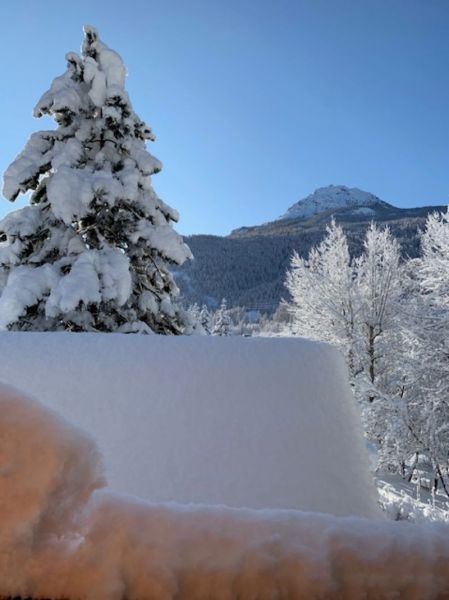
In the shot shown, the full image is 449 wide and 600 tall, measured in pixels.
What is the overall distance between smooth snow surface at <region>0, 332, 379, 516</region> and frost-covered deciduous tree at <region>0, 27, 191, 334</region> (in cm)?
287

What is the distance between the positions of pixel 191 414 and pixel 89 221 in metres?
4.85

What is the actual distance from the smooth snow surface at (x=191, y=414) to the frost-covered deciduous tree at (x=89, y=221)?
2.87m

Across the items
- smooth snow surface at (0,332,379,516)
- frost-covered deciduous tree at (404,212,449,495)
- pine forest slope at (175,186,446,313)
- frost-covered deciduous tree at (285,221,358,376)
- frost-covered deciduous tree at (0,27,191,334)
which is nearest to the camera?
smooth snow surface at (0,332,379,516)

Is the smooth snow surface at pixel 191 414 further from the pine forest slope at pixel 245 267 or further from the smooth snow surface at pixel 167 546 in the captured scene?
the pine forest slope at pixel 245 267

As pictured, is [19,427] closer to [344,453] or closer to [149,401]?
[149,401]

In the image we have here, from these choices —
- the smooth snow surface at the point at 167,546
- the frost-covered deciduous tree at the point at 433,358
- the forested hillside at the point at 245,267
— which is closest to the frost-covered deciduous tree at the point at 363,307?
the frost-covered deciduous tree at the point at 433,358

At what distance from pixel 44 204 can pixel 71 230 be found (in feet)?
2.23

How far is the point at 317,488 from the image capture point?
3.41m

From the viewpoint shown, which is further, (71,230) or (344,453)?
(71,230)

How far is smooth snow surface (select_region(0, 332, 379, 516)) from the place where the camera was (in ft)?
10.3

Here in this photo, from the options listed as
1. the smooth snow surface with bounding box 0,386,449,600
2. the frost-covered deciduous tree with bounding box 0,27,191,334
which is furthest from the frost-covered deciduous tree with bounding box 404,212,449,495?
the smooth snow surface with bounding box 0,386,449,600

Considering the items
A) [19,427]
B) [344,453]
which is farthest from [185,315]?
[19,427]

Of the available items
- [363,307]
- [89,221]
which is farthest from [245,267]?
[89,221]

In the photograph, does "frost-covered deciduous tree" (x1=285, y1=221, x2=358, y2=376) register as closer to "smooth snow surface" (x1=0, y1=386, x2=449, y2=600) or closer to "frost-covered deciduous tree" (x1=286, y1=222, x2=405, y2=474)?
"frost-covered deciduous tree" (x1=286, y1=222, x2=405, y2=474)
